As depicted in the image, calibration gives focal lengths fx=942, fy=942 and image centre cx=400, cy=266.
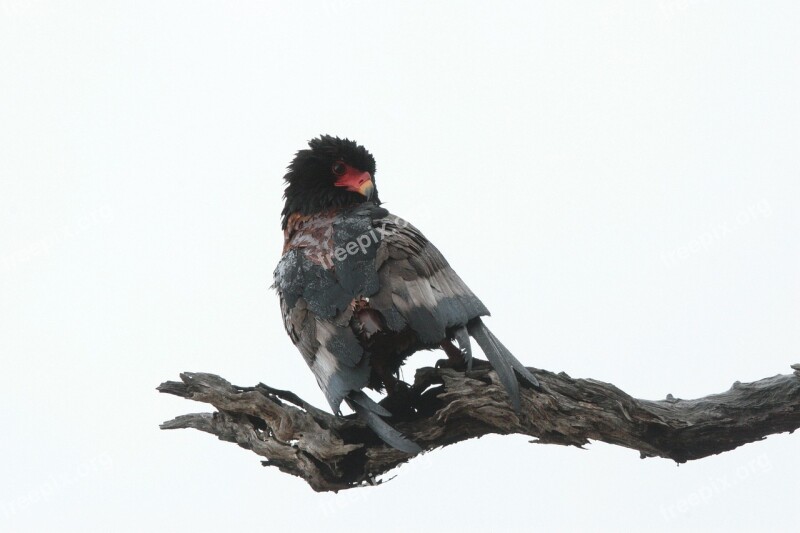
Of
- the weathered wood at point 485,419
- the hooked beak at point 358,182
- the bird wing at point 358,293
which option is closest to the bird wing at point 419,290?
the bird wing at point 358,293

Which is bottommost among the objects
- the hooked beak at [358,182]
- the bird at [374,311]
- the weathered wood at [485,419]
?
the weathered wood at [485,419]

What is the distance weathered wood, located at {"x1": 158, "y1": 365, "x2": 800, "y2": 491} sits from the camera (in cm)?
630

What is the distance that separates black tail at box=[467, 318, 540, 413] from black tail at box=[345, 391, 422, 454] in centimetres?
71

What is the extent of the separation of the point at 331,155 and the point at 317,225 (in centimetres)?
71

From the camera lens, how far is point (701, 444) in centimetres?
648

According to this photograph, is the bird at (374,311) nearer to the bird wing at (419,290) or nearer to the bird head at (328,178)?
the bird wing at (419,290)

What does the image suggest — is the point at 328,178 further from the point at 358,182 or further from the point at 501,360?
the point at 501,360

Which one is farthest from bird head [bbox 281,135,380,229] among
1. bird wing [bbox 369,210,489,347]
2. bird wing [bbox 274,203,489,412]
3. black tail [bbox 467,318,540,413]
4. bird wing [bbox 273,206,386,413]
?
black tail [bbox 467,318,540,413]

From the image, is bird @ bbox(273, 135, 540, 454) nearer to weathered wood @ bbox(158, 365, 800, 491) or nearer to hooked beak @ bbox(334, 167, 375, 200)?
weathered wood @ bbox(158, 365, 800, 491)

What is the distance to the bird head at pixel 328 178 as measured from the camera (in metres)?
7.38

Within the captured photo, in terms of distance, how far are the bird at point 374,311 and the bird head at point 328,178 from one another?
421 mm

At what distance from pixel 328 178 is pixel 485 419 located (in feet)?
7.80

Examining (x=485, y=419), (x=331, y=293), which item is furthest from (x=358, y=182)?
(x=485, y=419)

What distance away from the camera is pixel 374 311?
6.17 meters
